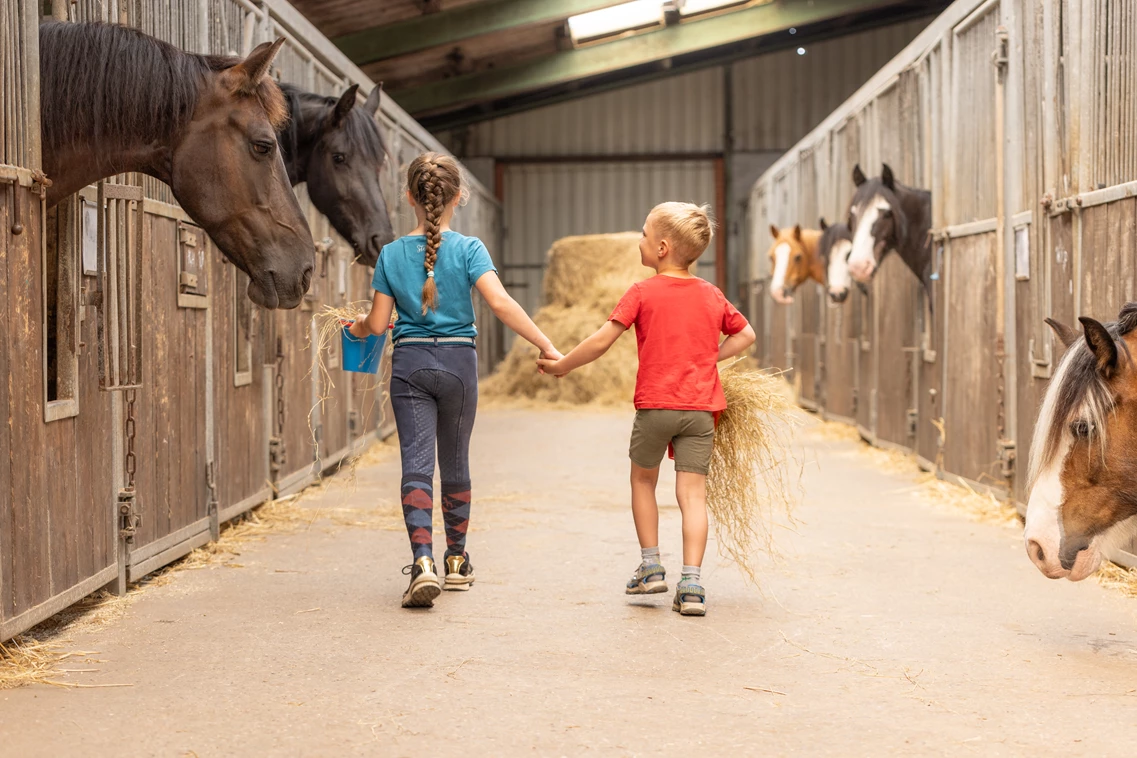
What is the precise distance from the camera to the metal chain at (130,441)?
3914 mm

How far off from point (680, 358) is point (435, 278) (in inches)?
31.4

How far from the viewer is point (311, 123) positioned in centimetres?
536

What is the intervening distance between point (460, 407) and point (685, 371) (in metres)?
0.73

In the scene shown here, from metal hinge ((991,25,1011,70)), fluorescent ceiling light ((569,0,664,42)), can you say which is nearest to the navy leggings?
metal hinge ((991,25,1011,70))

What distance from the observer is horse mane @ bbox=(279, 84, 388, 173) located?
5.30 metres

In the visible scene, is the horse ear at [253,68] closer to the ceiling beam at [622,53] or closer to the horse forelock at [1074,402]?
the horse forelock at [1074,402]

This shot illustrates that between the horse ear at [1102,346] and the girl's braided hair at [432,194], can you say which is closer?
the horse ear at [1102,346]

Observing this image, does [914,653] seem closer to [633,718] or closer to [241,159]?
[633,718]

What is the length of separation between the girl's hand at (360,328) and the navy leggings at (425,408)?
11 centimetres

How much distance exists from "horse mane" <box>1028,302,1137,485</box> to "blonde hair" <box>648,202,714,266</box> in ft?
3.56

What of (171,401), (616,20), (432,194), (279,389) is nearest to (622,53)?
(616,20)

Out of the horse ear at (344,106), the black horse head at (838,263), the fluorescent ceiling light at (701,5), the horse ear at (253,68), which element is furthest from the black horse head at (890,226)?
the fluorescent ceiling light at (701,5)

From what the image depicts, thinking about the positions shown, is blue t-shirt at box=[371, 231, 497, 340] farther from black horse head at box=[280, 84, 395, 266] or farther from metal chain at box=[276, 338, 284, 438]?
metal chain at box=[276, 338, 284, 438]

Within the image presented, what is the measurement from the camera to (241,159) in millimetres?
3533
